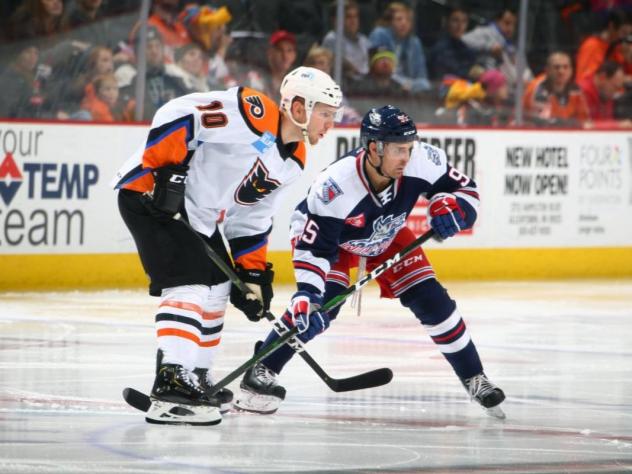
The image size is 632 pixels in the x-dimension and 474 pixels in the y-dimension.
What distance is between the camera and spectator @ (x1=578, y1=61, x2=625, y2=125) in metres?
10.1

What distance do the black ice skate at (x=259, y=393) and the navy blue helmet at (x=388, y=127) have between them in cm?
82

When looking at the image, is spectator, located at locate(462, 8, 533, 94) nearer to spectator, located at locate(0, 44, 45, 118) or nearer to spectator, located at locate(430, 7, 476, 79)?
spectator, located at locate(430, 7, 476, 79)

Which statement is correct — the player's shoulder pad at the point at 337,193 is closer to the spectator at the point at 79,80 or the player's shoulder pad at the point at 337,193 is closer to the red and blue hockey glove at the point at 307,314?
the red and blue hockey glove at the point at 307,314

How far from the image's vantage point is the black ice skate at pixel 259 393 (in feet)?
14.9

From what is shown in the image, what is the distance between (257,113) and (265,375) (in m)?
0.91

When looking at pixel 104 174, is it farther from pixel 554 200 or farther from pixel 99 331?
pixel 554 200

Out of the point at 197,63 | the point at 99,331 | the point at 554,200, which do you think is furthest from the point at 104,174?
the point at 554,200

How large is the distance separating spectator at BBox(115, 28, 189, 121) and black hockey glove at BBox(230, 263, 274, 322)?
160 inches

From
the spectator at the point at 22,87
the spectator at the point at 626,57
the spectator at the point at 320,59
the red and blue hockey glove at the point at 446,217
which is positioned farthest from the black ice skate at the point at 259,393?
the spectator at the point at 626,57

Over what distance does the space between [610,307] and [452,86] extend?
2.28 meters

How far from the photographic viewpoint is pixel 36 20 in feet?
26.4

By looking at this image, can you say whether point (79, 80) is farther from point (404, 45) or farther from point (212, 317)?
point (212, 317)

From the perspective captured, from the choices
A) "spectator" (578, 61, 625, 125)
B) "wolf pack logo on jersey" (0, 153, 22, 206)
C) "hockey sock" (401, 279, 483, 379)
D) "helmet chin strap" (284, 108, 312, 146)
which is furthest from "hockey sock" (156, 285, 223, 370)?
"spectator" (578, 61, 625, 125)

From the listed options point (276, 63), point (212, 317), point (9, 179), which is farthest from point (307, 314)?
point (276, 63)
